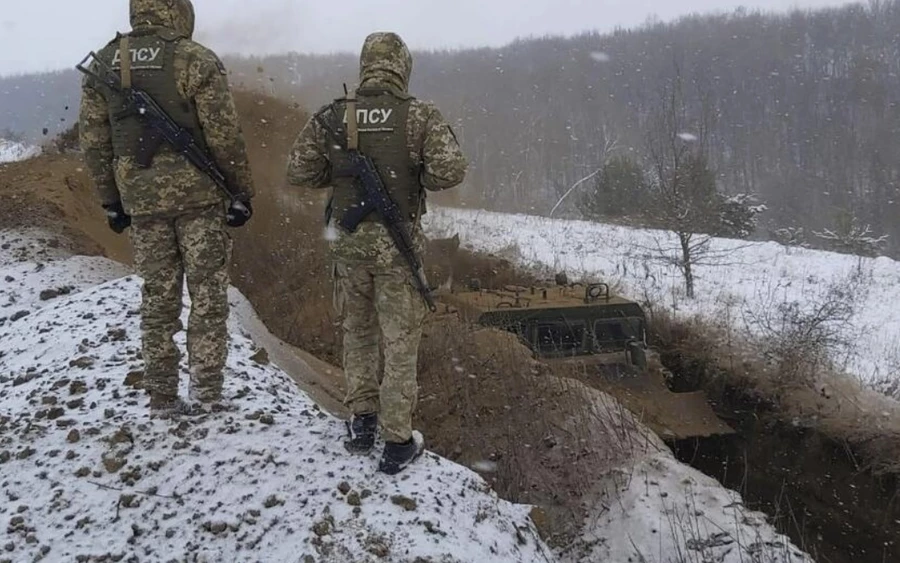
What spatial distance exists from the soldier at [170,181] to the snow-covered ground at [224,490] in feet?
Answer: 1.51

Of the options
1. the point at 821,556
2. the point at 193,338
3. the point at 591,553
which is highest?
the point at 193,338

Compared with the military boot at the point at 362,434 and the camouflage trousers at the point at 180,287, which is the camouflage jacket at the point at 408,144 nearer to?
the camouflage trousers at the point at 180,287

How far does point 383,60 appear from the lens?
3.87 m

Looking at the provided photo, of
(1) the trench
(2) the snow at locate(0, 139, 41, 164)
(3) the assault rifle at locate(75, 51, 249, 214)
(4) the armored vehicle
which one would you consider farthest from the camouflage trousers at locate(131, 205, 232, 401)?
(2) the snow at locate(0, 139, 41, 164)

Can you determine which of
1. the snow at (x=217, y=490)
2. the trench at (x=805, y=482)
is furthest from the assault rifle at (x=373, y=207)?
the trench at (x=805, y=482)

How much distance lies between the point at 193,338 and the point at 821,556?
6274mm

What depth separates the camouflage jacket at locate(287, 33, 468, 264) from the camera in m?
3.77

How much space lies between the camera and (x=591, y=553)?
611cm

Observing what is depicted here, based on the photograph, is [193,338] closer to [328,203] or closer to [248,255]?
[328,203]

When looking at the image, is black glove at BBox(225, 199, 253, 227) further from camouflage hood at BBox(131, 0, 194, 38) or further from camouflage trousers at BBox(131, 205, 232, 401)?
camouflage hood at BBox(131, 0, 194, 38)

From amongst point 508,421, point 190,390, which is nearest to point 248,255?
point 508,421

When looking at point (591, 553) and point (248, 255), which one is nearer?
point (591, 553)

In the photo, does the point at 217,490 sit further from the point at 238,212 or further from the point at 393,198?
the point at 393,198

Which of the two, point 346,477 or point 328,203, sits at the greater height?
point 328,203
